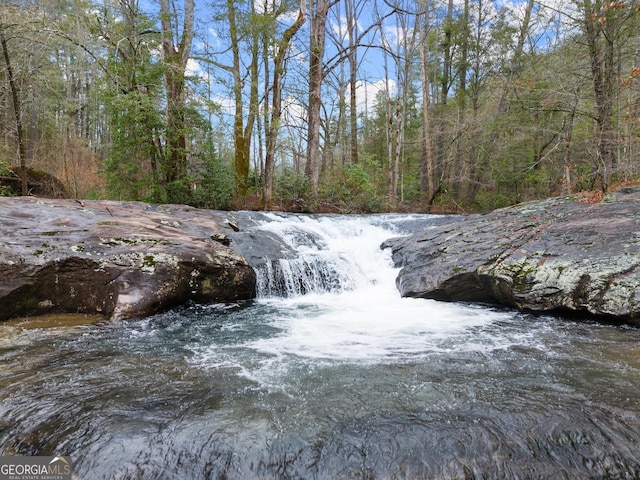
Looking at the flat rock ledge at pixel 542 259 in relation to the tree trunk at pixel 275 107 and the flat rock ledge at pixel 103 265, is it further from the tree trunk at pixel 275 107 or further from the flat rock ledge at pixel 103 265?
the tree trunk at pixel 275 107

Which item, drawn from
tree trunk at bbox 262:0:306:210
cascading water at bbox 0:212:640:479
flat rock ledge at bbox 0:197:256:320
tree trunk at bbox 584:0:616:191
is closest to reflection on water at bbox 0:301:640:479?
cascading water at bbox 0:212:640:479

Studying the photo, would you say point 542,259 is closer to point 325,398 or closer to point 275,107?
point 325,398

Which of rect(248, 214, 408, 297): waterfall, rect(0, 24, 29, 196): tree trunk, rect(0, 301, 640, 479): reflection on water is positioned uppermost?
rect(0, 24, 29, 196): tree trunk

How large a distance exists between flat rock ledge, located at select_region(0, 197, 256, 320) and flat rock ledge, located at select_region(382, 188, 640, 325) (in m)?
3.39

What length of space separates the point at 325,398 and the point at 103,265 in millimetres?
3866

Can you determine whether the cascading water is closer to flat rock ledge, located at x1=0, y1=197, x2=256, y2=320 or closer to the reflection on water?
the reflection on water

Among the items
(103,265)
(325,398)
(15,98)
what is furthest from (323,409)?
(15,98)

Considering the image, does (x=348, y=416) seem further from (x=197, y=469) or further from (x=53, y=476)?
(x=53, y=476)

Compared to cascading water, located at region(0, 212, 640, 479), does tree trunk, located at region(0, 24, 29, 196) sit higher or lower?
higher

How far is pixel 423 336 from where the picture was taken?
4.28 meters

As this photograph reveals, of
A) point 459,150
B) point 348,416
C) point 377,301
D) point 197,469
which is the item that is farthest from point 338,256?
point 459,150

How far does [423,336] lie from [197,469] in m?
2.94

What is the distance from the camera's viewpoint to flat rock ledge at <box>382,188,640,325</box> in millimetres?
4711

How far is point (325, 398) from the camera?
2.67 m
